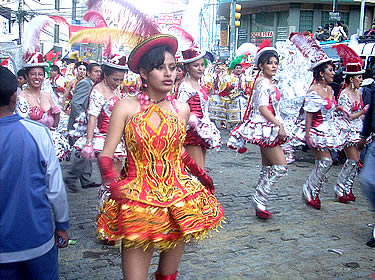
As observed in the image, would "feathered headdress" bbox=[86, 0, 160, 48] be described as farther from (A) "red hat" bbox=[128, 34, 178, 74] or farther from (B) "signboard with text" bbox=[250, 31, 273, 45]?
(B) "signboard with text" bbox=[250, 31, 273, 45]

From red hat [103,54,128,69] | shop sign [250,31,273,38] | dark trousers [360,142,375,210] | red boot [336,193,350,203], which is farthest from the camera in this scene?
shop sign [250,31,273,38]

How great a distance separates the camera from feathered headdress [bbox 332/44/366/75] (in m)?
6.61

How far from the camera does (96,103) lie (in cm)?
516

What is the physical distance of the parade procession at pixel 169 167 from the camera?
248 cm

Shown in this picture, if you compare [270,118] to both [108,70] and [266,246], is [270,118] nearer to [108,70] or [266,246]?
[266,246]

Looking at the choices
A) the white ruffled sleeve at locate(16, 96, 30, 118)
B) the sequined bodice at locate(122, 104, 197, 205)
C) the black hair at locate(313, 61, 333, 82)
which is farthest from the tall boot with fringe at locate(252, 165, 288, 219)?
the white ruffled sleeve at locate(16, 96, 30, 118)

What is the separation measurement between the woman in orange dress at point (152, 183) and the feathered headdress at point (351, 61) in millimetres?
4595

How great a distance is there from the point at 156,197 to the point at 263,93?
320cm

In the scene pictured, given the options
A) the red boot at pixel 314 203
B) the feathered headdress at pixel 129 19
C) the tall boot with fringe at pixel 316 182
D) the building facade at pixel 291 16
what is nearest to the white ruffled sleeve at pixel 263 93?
the tall boot with fringe at pixel 316 182

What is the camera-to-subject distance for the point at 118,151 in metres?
4.86

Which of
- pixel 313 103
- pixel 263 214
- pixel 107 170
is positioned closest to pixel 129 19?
pixel 107 170

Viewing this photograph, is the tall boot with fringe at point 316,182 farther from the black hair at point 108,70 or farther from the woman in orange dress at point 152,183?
the woman in orange dress at point 152,183

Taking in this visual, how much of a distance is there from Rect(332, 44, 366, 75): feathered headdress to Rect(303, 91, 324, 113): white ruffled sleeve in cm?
109

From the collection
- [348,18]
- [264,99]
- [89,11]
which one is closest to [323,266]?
[264,99]
